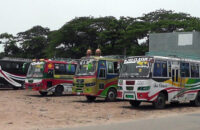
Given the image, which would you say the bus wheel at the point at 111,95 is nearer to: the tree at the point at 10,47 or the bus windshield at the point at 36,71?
the bus windshield at the point at 36,71

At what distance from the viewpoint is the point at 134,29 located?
145ft

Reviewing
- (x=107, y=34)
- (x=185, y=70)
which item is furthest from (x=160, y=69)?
(x=107, y=34)

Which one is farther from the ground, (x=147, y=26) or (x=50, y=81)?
(x=147, y=26)

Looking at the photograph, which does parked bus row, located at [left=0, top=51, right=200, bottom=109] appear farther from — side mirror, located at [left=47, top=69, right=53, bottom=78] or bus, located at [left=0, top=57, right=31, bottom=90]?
bus, located at [left=0, top=57, right=31, bottom=90]

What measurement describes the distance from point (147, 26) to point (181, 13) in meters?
7.72

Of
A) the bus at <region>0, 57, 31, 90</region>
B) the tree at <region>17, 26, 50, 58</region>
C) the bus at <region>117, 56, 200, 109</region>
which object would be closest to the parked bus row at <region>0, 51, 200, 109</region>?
the bus at <region>117, 56, 200, 109</region>

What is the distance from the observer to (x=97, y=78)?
18.7 m

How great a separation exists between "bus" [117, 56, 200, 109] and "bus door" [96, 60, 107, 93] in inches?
102

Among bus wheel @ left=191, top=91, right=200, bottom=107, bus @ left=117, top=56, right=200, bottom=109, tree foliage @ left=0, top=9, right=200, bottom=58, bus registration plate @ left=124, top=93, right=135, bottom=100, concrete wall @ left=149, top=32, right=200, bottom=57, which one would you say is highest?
tree foliage @ left=0, top=9, right=200, bottom=58

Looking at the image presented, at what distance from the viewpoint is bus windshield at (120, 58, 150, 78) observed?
1537 cm

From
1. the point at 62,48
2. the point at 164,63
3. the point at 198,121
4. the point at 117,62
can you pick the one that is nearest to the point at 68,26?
the point at 62,48

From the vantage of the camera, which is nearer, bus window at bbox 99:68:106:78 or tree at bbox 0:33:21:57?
bus window at bbox 99:68:106:78

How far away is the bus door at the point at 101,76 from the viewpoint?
1881 centimetres

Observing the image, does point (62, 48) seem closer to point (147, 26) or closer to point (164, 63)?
point (147, 26)
